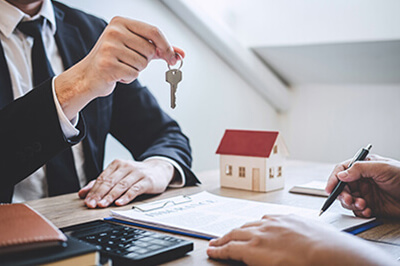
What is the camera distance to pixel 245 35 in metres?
2.89

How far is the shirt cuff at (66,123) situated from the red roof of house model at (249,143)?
472 millimetres

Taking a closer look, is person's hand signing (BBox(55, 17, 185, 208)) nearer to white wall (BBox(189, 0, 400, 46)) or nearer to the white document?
the white document

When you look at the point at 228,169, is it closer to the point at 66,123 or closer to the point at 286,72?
the point at 66,123

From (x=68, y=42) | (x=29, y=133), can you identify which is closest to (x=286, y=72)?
(x=68, y=42)

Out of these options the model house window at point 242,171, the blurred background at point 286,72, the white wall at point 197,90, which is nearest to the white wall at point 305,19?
the blurred background at point 286,72

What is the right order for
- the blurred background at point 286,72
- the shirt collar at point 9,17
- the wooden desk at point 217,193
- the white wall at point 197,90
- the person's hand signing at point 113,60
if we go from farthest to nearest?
the blurred background at point 286,72
the white wall at point 197,90
the shirt collar at point 9,17
the person's hand signing at point 113,60
the wooden desk at point 217,193

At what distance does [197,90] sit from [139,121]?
2.77 feet

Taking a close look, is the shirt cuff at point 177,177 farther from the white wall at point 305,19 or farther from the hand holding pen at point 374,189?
the white wall at point 305,19

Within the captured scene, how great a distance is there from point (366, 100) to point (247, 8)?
37.5 inches

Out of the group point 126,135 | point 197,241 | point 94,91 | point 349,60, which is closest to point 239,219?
point 197,241

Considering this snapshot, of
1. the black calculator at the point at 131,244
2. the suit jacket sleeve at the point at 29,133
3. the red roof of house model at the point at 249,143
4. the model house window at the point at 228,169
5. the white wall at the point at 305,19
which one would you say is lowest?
the model house window at the point at 228,169

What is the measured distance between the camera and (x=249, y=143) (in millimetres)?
1360

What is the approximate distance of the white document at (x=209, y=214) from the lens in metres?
0.88

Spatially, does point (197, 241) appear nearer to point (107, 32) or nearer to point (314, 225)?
point (314, 225)
